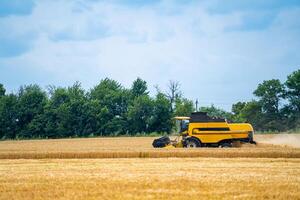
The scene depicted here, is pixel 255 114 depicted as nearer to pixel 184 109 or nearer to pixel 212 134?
pixel 184 109

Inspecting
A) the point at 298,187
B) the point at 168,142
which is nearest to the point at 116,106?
the point at 168,142

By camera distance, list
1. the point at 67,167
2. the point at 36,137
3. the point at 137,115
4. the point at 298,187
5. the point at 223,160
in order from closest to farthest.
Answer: the point at 298,187 < the point at 67,167 < the point at 223,160 < the point at 36,137 < the point at 137,115

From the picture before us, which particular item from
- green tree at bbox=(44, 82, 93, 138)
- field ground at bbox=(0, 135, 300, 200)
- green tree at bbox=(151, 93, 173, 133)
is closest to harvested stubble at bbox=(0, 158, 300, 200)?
field ground at bbox=(0, 135, 300, 200)

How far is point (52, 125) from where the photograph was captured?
67562mm

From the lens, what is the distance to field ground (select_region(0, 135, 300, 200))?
1358cm

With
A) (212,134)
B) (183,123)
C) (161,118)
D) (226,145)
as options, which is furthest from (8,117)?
(226,145)

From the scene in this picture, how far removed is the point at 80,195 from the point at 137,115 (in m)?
58.4

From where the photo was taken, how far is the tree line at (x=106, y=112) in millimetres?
68188

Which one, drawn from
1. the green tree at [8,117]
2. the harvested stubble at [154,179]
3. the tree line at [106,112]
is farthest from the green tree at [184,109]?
the harvested stubble at [154,179]

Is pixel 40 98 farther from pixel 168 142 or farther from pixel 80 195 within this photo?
pixel 80 195

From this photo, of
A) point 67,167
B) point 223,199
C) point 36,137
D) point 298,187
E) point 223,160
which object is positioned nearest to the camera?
point 223,199

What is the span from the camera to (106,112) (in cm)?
7100

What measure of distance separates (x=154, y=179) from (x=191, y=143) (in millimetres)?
14265

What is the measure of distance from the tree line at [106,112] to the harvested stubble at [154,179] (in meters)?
46.5
